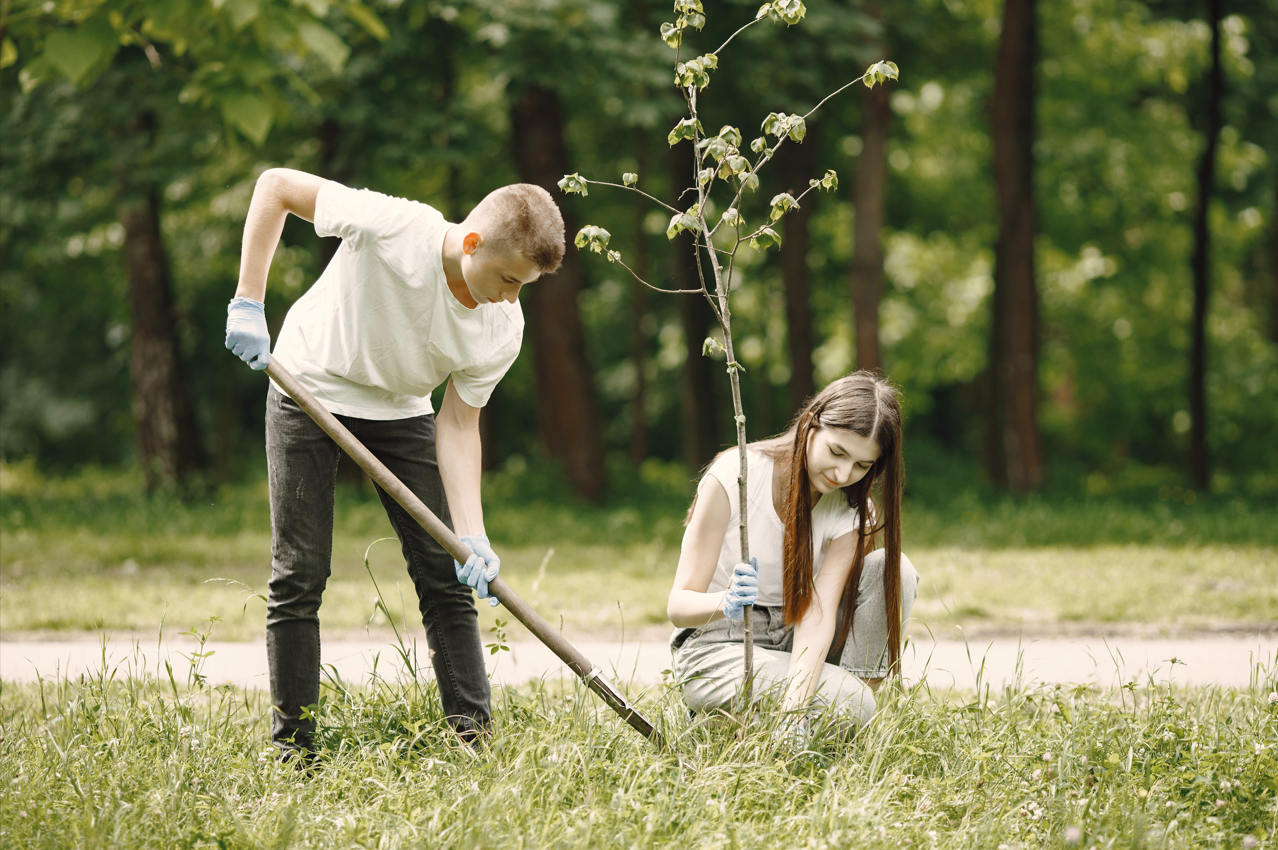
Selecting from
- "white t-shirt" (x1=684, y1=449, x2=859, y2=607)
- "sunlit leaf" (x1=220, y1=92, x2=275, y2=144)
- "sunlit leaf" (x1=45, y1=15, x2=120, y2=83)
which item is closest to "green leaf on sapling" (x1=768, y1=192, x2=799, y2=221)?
"white t-shirt" (x1=684, y1=449, x2=859, y2=607)

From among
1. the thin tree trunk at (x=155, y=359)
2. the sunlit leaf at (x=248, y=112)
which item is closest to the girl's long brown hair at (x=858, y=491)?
the sunlit leaf at (x=248, y=112)

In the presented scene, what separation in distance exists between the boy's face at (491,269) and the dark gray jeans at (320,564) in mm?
478

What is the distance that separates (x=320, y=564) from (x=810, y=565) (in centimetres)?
130

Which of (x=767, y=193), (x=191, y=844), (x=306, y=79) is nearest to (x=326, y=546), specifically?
(x=191, y=844)

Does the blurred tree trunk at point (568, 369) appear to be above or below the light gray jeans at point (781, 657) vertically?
above

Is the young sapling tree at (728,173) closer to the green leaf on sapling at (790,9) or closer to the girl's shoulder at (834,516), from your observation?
the green leaf on sapling at (790,9)

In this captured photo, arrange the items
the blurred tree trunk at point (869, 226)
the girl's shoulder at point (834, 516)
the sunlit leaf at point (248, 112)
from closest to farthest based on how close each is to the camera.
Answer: the girl's shoulder at point (834, 516) < the sunlit leaf at point (248, 112) < the blurred tree trunk at point (869, 226)

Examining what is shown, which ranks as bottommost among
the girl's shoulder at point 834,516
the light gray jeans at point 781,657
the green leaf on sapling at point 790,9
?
the light gray jeans at point 781,657

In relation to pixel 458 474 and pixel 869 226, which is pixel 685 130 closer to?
pixel 458 474

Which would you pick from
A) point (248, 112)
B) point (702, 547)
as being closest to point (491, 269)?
point (702, 547)

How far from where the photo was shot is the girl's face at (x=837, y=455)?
296 centimetres

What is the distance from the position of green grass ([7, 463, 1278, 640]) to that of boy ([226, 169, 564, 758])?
349 millimetres

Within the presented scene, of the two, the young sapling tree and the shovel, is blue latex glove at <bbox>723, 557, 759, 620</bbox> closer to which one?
the young sapling tree

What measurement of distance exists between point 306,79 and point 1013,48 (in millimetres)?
6539
